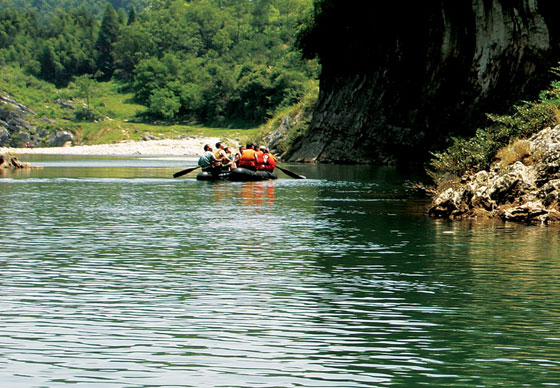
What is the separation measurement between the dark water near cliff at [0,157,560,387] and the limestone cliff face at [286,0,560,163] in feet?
92.6

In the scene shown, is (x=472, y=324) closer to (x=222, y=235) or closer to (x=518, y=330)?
(x=518, y=330)

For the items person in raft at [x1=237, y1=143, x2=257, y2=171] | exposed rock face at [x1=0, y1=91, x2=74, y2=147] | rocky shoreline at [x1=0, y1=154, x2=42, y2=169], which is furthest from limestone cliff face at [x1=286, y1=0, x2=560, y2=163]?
exposed rock face at [x1=0, y1=91, x2=74, y2=147]

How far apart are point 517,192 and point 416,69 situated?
3476cm

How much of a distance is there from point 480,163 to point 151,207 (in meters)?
10.9

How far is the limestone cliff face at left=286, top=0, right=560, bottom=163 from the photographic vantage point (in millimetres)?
49688

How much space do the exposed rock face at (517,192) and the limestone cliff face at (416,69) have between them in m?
→ 24.2

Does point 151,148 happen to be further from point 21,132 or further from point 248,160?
point 248,160

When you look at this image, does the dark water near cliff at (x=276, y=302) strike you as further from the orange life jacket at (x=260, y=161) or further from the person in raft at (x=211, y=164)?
the person in raft at (x=211, y=164)

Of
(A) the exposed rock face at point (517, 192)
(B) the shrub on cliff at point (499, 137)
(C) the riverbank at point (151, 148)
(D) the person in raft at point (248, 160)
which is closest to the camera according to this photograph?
(A) the exposed rock face at point (517, 192)

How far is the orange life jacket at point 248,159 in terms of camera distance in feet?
147

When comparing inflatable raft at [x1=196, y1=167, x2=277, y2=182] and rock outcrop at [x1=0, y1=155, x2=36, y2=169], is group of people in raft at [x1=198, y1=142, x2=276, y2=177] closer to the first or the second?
inflatable raft at [x1=196, y1=167, x2=277, y2=182]

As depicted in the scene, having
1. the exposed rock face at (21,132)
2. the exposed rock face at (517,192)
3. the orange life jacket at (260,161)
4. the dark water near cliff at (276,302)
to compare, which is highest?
the exposed rock face at (21,132)

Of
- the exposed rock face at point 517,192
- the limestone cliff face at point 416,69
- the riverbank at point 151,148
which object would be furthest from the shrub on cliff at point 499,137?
the riverbank at point 151,148

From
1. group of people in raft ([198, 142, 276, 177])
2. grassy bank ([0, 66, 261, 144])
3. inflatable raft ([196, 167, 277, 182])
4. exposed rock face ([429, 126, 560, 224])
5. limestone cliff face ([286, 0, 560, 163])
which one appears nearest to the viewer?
exposed rock face ([429, 126, 560, 224])
